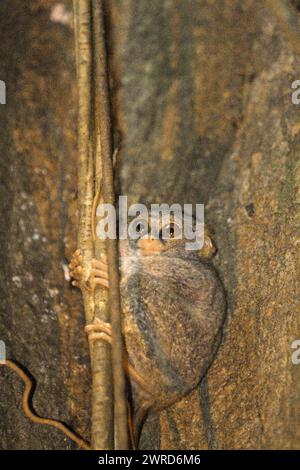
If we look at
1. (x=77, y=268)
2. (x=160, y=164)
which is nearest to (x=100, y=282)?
(x=77, y=268)

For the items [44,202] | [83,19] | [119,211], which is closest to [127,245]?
[119,211]

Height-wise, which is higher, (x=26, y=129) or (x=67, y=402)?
(x=26, y=129)

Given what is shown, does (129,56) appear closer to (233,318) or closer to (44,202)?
(44,202)

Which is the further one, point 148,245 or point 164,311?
point 148,245

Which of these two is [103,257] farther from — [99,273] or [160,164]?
[160,164]

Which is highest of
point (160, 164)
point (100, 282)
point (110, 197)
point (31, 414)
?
point (160, 164)

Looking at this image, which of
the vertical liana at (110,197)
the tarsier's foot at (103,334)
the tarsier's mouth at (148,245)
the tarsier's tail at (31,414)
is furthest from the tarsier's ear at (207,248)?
the tarsier's tail at (31,414)

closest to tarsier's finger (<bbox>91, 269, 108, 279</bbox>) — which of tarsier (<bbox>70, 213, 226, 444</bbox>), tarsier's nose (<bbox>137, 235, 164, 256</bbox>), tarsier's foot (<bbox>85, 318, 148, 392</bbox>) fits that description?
tarsier (<bbox>70, 213, 226, 444</bbox>)

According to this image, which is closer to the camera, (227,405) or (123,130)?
(227,405)
